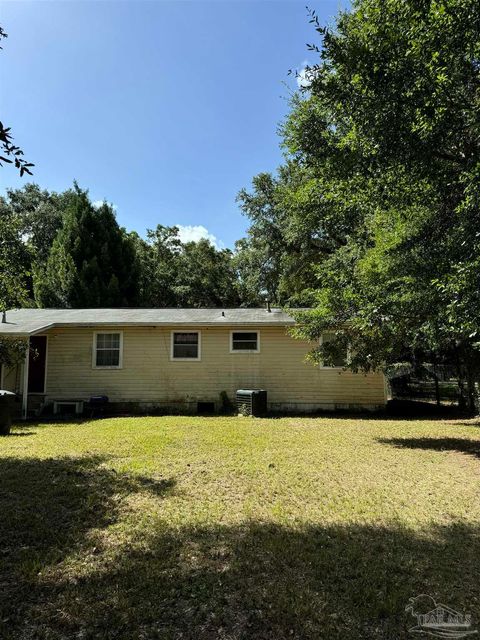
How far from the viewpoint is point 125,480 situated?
18.2ft

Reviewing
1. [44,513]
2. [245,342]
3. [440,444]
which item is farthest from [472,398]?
[44,513]

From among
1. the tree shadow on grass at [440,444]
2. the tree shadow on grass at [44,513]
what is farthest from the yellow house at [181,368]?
the tree shadow on grass at [44,513]

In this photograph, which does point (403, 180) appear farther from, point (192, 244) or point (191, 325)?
point (192, 244)

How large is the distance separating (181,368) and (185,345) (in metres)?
0.79

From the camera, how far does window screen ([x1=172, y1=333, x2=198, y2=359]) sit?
14.1 m

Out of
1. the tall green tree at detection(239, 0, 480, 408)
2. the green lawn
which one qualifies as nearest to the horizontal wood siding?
the tall green tree at detection(239, 0, 480, 408)

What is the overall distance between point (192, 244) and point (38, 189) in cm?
1452

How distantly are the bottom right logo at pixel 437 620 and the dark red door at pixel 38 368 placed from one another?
1367 centimetres

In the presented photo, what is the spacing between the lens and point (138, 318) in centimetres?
1425

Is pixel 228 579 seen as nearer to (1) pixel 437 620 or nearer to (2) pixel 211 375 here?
(1) pixel 437 620

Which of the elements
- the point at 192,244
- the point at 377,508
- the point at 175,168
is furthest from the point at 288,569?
the point at 192,244

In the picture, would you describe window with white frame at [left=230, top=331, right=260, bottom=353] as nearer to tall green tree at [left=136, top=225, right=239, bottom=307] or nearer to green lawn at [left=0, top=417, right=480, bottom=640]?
green lawn at [left=0, top=417, right=480, bottom=640]

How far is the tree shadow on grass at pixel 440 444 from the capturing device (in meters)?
7.89

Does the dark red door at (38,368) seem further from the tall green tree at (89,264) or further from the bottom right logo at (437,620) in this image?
the bottom right logo at (437,620)
